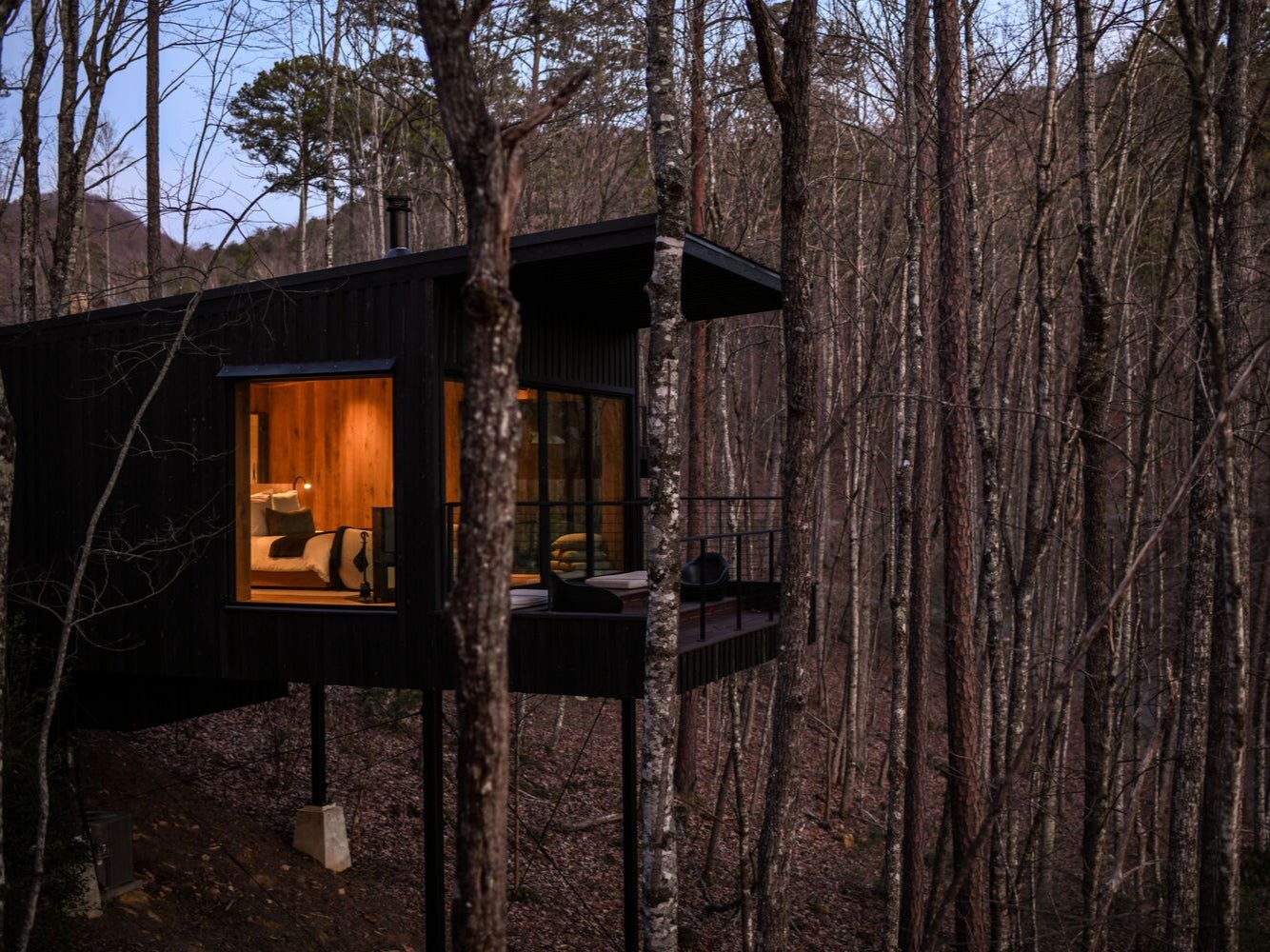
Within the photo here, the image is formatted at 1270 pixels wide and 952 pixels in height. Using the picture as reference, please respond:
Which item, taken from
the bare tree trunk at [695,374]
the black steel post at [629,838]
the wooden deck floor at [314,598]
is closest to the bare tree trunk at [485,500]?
the wooden deck floor at [314,598]

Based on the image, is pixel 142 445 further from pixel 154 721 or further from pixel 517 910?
pixel 517 910

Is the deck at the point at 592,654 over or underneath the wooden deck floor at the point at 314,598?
underneath

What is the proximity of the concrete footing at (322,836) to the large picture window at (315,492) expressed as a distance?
9.34 feet

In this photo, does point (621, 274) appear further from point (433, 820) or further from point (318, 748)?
point (318, 748)

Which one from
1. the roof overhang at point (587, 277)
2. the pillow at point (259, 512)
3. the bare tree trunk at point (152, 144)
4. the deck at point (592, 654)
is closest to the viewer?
the deck at point (592, 654)

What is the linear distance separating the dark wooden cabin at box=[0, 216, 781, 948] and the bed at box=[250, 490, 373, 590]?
0.07 ft

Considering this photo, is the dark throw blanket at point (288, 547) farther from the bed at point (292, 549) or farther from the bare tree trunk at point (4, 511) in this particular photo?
the bare tree trunk at point (4, 511)

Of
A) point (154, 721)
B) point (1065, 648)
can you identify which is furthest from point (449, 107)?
point (1065, 648)

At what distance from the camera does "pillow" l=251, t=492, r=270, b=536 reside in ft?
30.5

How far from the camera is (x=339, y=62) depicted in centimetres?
1803

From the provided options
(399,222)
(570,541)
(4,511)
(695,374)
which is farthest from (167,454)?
(695,374)

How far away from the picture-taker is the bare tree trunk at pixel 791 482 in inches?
280

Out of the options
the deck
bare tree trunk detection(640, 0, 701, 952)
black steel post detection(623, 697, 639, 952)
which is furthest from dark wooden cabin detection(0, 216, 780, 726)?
black steel post detection(623, 697, 639, 952)

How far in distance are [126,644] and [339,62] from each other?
12.3 metres
